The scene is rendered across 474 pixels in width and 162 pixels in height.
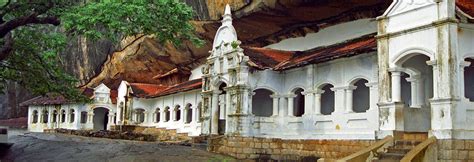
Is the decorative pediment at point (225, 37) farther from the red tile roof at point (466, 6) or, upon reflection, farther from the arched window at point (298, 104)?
the red tile roof at point (466, 6)

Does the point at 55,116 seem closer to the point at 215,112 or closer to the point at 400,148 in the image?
the point at 215,112

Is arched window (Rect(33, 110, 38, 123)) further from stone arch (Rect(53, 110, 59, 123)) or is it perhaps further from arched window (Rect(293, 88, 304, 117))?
arched window (Rect(293, 88, 304, 117))

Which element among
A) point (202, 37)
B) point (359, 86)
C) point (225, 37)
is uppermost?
point (202, 37)


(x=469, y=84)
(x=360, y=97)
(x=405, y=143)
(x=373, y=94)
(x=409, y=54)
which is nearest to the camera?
(x=405, y=143)

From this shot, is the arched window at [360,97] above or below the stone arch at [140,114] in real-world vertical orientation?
above

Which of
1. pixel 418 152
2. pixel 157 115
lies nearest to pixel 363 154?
pixel 418 152

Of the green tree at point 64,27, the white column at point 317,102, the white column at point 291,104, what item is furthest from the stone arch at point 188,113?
the white column at point 317,102

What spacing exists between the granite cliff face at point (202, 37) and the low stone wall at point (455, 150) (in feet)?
31.1

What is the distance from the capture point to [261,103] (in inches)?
825

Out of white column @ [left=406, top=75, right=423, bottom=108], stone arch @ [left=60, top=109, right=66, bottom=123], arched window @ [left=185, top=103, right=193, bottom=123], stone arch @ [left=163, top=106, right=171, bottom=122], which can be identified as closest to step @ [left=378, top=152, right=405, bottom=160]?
white column @ [left=406, top=75, right=423, bottom=108]

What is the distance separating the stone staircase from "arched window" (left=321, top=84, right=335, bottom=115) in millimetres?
5623

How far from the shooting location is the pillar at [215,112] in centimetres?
2130

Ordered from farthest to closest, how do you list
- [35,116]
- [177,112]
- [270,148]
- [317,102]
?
Answer: [35,116] → [177,112] → [270,148] → [317,102]

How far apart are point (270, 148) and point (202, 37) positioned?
42.5ft
